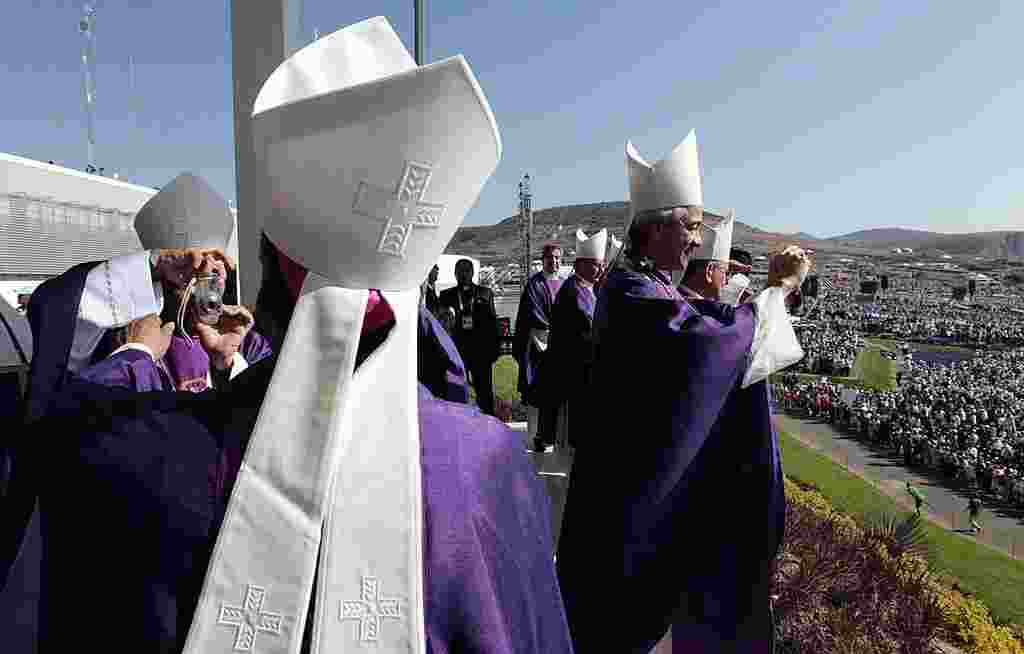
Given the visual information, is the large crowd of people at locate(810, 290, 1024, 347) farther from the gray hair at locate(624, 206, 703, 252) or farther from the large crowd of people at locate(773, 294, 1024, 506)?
the gray hair at locate(624, 206, 703, 252)

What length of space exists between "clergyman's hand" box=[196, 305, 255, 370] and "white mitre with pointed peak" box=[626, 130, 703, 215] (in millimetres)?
2162

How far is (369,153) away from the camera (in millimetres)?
1094

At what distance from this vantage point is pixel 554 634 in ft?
4.27

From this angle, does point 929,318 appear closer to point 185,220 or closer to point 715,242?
point 715,242

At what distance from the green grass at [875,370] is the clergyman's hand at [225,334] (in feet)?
143

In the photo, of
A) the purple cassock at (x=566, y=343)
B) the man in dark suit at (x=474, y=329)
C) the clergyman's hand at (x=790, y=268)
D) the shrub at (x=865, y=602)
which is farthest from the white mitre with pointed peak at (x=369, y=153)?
the man in dark suit at (x=474, y=329)

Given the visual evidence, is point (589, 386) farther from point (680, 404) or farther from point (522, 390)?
point (522, 390)

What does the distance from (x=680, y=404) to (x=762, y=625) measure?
1.03 m

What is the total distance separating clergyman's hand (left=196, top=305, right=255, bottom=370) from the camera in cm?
259

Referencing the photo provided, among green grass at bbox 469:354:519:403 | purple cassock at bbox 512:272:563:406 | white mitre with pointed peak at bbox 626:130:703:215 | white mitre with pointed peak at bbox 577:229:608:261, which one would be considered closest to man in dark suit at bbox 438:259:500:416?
purple cassock at bbox 512:272:563:406

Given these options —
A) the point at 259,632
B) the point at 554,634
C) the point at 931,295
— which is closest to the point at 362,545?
the point at 259,632

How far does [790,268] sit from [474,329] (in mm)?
6453

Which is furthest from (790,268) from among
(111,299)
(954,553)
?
(954,553)

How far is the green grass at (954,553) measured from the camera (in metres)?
5.79
